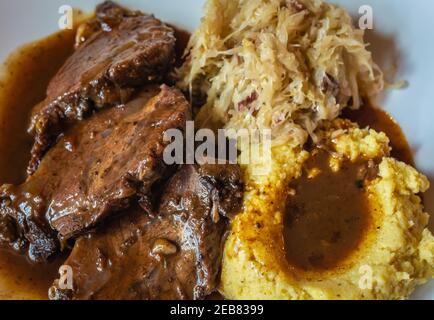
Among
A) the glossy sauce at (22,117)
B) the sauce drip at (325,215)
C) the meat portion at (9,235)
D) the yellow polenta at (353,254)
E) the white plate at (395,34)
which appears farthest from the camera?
the white plate at (395,34)

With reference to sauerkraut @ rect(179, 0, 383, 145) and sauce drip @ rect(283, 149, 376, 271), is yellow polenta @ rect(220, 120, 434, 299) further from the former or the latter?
sauerkraut @ rect(179, 0, 383, 145)

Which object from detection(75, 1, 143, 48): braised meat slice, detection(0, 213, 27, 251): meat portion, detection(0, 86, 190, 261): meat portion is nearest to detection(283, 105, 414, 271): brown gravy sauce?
detection(0, 86, 190, 261): meat portion

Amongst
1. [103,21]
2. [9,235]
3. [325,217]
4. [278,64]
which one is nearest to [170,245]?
[325,217]

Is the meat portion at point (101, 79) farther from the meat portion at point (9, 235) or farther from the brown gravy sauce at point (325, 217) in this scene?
the brown gravy sauce at point (325, 217)

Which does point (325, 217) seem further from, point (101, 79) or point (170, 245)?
point (101, 79)

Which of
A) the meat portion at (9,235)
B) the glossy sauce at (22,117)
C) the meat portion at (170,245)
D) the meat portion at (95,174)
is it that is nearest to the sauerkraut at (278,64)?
the meat portion at (95,174)

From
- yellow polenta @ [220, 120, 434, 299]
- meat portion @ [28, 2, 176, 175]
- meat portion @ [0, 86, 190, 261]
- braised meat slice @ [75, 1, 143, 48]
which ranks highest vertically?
braised meat slice @ [75, 1, 143, 48]

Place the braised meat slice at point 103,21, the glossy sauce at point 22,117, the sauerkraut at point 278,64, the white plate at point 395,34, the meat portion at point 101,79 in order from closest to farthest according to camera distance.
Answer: the glossy sauce at point 22,117, the sauerkraut at point 278,64, the meat portion at point 101,79, the white plate at point 395,34, the braised meat slice at point 103,21
